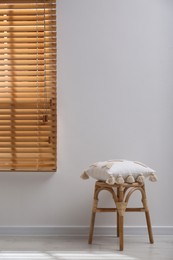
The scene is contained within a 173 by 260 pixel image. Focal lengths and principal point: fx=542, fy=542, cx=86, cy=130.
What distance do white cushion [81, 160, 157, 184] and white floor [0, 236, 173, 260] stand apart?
46cm

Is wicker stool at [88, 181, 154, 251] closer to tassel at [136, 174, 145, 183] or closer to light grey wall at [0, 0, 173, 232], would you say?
tassel at [136, 174, 145, 183]

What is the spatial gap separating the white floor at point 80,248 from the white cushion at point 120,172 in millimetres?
457

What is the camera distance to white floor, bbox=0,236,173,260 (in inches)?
132

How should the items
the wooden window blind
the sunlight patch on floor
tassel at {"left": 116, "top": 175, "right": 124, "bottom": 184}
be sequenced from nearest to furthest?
the sunlight patch on floor, tassel at {"left": 116, "top": 175, "right": 124, "bottom": 184}, the wooden window blind

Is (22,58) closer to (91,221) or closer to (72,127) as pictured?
(72,127)

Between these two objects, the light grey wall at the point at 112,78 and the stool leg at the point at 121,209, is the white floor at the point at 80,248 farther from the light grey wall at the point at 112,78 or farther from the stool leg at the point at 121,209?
the light grey wall at the point at 112,78

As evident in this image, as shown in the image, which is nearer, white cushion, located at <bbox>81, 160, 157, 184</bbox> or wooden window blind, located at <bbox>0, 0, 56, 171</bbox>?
white cushion, located at <bbox>81, 160, 157, 184</bbox>

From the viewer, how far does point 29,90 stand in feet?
13.3

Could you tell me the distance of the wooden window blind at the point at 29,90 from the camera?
403cm

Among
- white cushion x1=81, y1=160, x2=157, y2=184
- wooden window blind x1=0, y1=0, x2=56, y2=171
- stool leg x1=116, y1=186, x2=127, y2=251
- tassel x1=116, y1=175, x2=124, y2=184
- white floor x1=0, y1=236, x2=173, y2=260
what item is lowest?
white floor x1=0, y1=236, x2=173, y2=260

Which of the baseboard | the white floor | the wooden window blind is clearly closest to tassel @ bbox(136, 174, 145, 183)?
the white floor

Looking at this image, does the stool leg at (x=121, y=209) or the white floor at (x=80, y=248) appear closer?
the white floor at (x=80, y=248)

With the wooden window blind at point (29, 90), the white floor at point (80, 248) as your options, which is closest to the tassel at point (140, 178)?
the white floor at point (80, 248)

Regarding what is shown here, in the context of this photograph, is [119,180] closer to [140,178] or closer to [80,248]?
[140,178]
